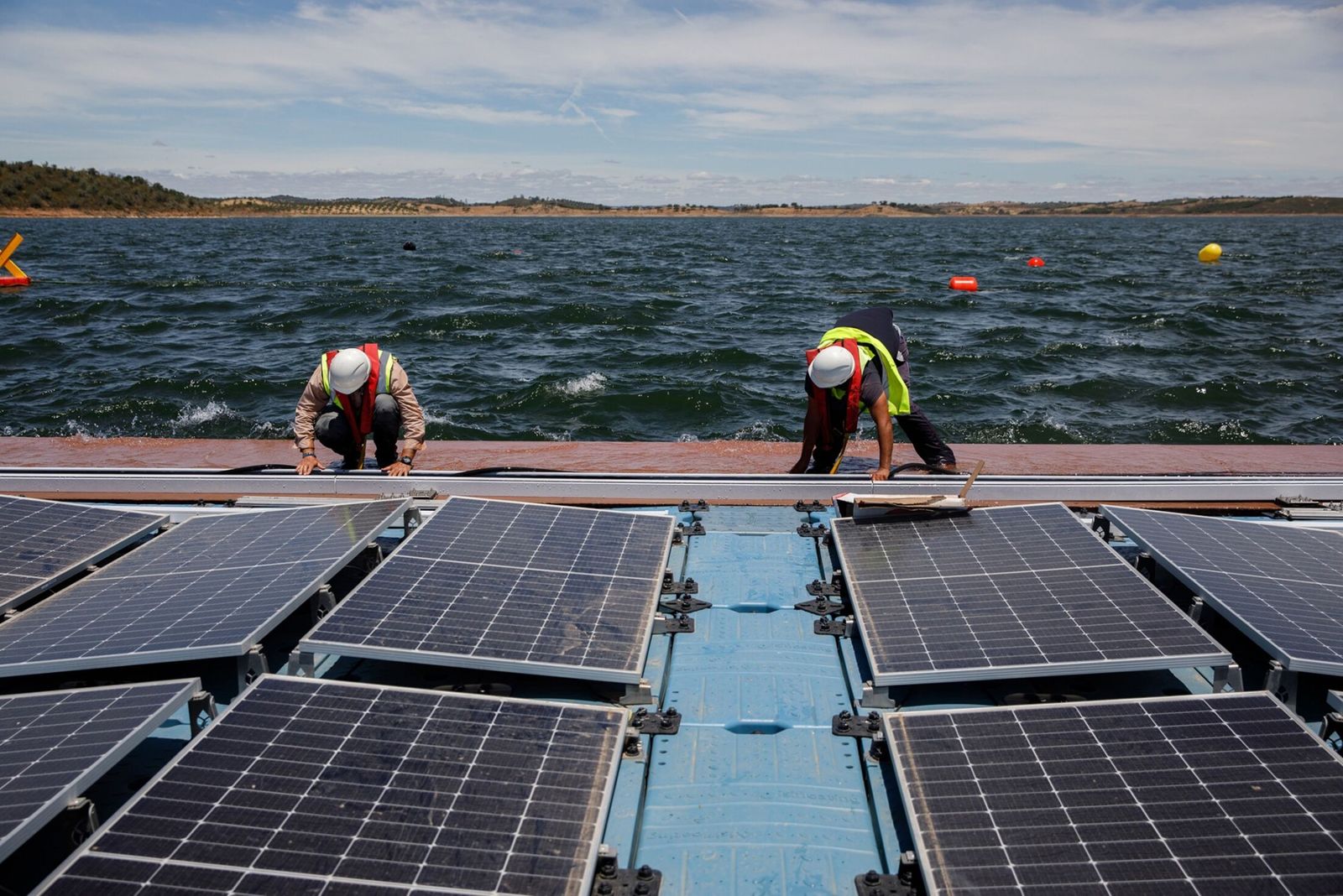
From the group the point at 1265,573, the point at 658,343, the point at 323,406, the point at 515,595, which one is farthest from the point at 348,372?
the point at 658,343

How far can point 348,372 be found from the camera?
788 cm

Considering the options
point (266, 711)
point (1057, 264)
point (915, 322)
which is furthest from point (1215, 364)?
point (1057, 264)

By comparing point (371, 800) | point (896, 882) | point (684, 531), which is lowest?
point (896, 882)

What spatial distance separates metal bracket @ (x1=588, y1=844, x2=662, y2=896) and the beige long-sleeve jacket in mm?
5365

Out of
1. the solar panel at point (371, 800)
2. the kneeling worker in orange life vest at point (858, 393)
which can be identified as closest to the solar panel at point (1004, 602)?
the solar panel at point (371, 800)

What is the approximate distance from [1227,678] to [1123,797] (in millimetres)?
1252

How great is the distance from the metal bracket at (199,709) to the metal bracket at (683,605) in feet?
7.66

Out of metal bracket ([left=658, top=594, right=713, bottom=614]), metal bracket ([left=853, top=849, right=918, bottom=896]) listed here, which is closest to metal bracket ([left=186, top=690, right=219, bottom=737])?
metal bracket ([left=658, top=594, right=713, bottom=614])

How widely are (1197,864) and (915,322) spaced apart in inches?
1048

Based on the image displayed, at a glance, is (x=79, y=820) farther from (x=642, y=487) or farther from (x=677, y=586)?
(x=642, y=487)

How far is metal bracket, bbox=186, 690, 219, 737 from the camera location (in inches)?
151

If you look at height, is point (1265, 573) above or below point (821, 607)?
above

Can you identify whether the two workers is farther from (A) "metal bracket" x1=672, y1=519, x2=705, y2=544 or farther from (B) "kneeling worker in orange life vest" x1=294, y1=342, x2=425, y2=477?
(A) "metal bracket" x1=672, y1=519, x2=705, y2=544

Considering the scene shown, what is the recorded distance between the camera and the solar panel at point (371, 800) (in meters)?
2.80
